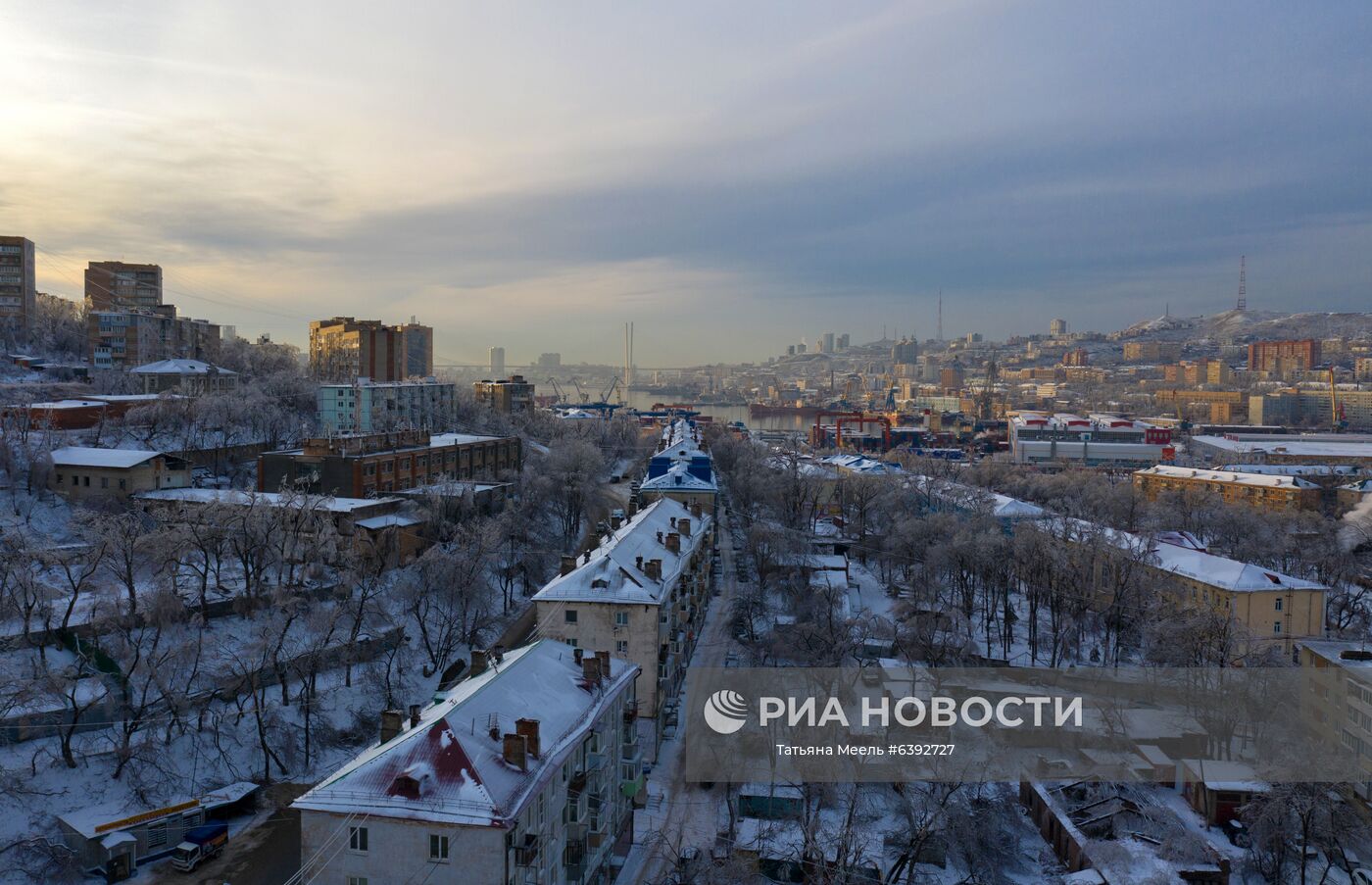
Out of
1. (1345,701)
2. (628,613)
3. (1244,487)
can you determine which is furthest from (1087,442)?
(628,613)

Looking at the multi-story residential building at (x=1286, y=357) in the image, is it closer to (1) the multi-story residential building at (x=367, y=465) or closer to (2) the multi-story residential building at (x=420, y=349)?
(2) the multi-story residential building at (x=420, y=349)

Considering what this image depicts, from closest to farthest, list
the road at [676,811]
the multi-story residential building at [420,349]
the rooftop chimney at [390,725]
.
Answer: the rooftop chimney at [390,725] → the road at [676,811] → the multi-story residential building at [420,349]

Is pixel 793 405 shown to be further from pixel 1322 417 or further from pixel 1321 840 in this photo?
pixel 1321 840

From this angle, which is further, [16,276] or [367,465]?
[16,276]

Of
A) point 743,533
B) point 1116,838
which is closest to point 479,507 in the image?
point 743,533

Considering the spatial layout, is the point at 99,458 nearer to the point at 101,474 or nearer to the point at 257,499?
the point at 101,474

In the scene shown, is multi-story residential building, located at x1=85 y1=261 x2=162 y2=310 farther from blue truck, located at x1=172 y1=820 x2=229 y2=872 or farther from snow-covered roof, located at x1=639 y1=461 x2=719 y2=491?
blue truck, located at x1=172 y1=820 x2=229 y2=872

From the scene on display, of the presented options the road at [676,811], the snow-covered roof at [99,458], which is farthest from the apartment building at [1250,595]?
the snow-covered roof at [99,458]
